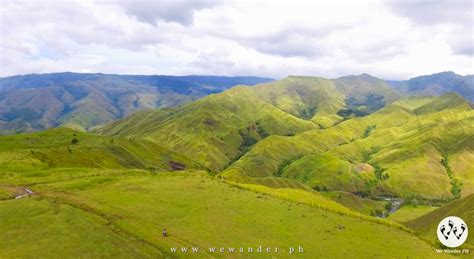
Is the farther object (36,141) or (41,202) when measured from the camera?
(36,141)

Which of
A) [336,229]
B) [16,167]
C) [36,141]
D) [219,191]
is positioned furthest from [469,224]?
[36,141]

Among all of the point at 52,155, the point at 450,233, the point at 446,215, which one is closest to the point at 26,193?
the point at 52,155

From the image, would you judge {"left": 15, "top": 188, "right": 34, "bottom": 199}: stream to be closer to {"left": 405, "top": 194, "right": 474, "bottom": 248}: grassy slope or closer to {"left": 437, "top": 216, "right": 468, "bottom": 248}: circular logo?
{"left": 437, "top": 216, "right": 468, "bottom": 248}: circular logo

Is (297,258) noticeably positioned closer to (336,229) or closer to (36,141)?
(336,229)

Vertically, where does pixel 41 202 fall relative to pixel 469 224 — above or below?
above

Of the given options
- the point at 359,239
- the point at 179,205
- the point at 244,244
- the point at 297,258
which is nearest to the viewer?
the point at 297,258

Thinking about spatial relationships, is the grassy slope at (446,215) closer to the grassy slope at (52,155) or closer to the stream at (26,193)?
the stream at (26,193)

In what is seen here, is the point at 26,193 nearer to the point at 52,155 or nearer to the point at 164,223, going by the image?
the point at 164,223
